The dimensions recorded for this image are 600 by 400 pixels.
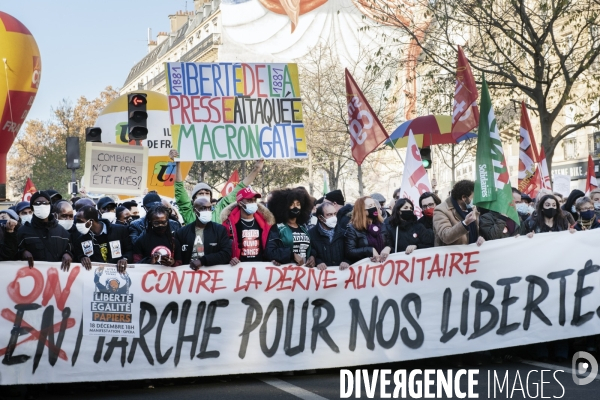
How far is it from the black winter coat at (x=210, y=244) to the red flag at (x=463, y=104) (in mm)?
5374

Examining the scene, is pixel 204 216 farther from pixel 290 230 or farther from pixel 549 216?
pixel 549 216

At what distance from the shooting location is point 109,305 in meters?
9.02

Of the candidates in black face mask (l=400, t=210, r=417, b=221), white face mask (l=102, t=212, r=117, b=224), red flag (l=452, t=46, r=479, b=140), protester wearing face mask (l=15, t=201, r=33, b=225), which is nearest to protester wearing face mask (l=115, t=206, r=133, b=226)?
white face mask (l=102, t=212, r=117, b=224)

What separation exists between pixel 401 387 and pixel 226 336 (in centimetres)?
160

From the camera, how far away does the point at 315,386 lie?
8773mm

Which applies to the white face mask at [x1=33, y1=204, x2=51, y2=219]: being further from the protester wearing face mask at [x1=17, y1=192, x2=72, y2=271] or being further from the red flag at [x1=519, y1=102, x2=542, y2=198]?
the red flag at [x1=519, y1=102, x2=542, y2=198]

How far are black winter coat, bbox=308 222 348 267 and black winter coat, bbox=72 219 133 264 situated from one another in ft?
5.43

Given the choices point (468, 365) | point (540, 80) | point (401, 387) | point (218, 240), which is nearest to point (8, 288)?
Answer: point (218, 240)

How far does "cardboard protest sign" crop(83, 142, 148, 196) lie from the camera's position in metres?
15.8

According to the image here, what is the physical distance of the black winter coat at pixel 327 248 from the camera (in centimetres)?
978

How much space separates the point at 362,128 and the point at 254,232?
514 cm

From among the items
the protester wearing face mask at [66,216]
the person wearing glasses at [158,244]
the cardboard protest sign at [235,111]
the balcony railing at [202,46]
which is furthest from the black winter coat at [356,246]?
the balcony railing at [202,46]

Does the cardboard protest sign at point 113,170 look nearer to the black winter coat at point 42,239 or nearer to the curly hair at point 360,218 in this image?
the curly hair at point 360,218

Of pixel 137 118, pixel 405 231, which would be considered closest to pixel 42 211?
pixel 405 231
